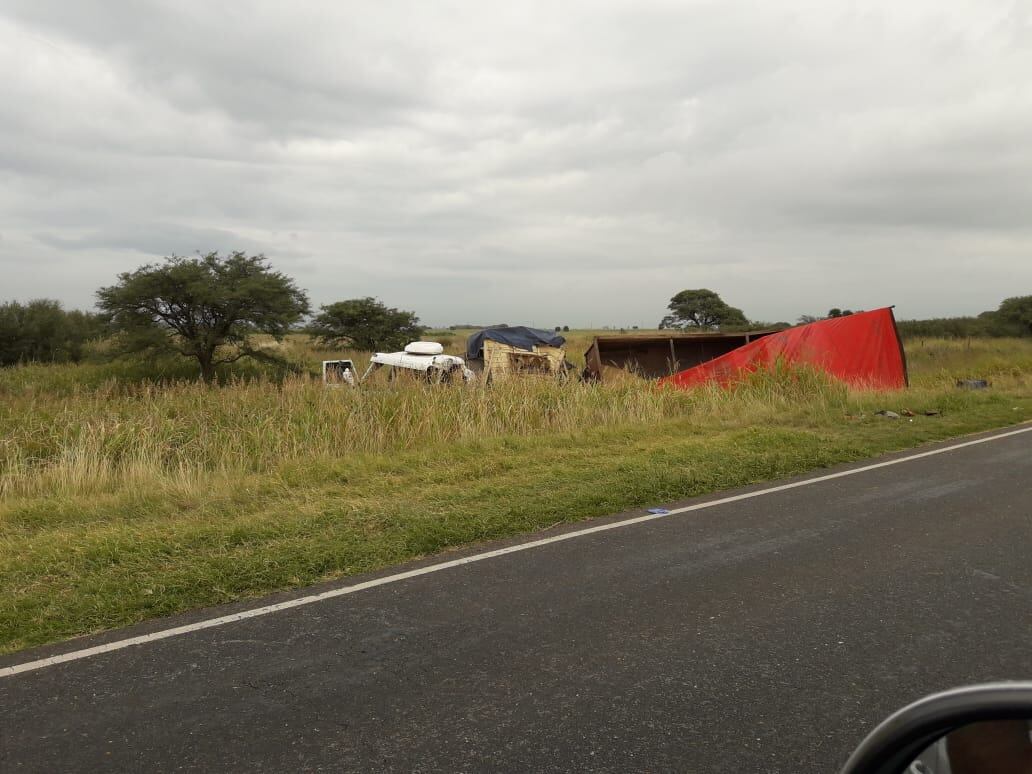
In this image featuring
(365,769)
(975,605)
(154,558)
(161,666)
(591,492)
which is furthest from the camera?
(591,492)

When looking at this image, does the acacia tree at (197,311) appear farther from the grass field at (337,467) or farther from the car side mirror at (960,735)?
the car side mirror at (960,735)

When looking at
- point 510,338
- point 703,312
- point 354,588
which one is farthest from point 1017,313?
point 354,588

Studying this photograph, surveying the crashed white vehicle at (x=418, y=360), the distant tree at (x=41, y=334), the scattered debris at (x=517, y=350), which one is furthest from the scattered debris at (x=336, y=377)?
the distant tree at (x=41, y=334)

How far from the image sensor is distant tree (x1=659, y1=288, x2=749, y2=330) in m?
60.4

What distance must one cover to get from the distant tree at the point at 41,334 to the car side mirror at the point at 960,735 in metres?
35.5

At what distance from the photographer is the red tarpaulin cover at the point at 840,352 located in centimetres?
1792

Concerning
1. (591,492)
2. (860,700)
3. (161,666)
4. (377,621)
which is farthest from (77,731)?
(591,492)

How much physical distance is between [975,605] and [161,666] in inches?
187

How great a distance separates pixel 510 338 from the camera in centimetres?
2338

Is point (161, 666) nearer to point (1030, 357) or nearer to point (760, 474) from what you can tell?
point (760, 474)

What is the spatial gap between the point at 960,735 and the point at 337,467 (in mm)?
8487

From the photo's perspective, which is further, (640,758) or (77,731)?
(77,731)

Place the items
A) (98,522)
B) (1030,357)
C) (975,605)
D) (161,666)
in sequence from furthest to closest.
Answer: (1030,357)
(98,522)
(975,605)
(161,666)

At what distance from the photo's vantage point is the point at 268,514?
725 centimetres
